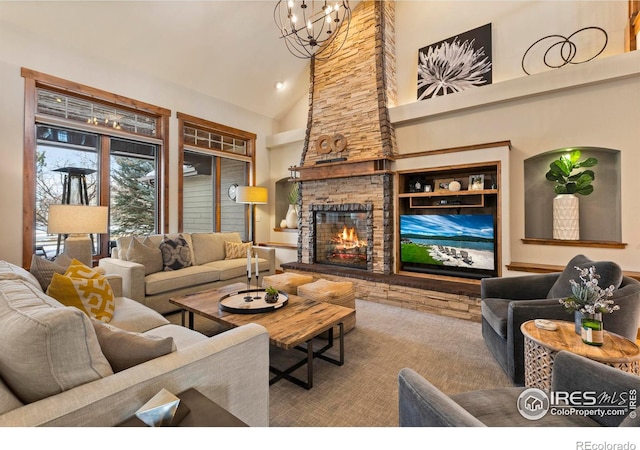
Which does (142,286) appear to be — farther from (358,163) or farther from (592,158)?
(592,158)

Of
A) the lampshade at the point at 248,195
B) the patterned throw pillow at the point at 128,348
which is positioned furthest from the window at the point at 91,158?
the patterned throw pillow at the point at 128,348

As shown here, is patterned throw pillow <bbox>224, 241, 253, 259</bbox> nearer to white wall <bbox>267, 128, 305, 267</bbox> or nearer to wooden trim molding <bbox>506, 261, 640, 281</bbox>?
white wall <bbox>267, 128, 305, 267</bbox>

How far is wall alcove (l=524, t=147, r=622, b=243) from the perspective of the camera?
356 cm

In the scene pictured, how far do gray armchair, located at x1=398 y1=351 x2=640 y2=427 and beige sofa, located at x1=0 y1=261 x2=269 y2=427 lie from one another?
0.73 m

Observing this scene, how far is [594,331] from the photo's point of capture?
65.4 inches

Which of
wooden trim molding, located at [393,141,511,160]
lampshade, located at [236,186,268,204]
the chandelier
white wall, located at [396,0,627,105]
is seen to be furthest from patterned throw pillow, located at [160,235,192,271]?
white wall, located at [396,0,627,105]

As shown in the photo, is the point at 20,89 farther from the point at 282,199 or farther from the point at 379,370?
the point at 379,370

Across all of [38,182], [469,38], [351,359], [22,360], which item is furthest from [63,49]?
[469,38]

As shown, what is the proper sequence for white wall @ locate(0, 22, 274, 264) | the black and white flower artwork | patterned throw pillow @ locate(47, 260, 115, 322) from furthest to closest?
the black and white flower artwork, white wall @ locate(0, 22, 274, 264), patterned throw pillow @ locate(47, 260, 115, 322)

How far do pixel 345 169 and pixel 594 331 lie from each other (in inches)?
141

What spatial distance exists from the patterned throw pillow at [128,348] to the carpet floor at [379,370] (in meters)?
0.91

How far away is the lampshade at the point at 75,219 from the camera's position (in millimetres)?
2816

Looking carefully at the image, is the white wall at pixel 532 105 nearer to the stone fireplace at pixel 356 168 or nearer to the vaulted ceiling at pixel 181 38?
the stone fireplace at pixel 356 168
